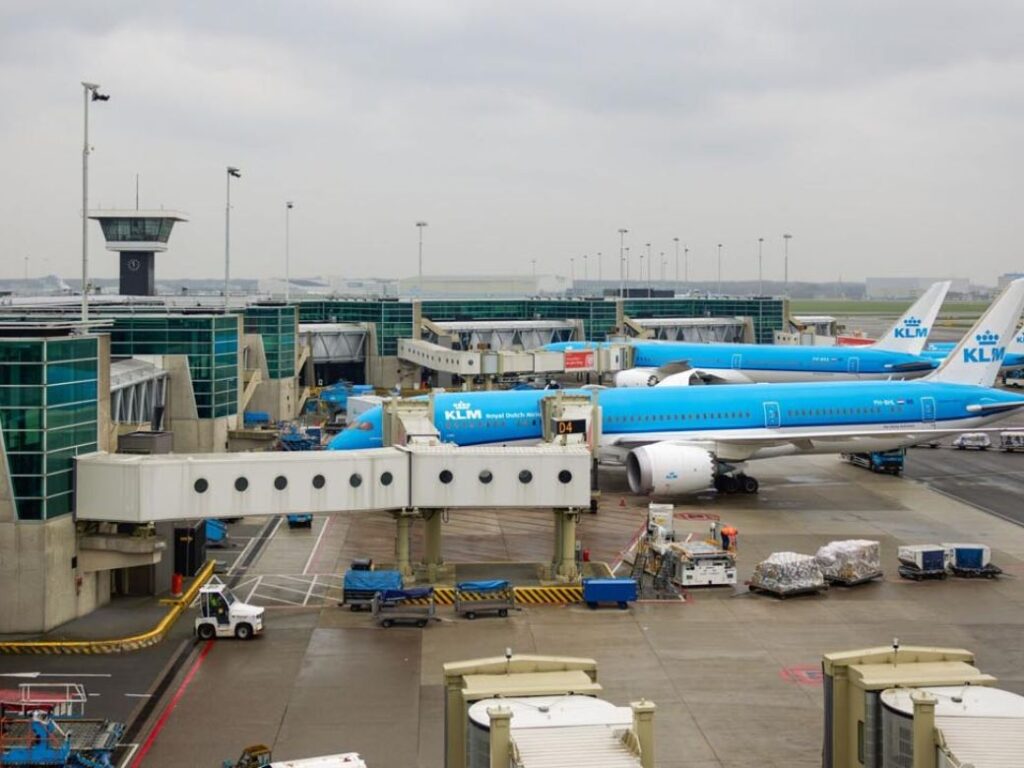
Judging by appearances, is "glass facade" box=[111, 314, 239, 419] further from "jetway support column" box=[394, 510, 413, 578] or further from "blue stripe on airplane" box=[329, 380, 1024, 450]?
"jetway support column" box=[394, 510, 413, 578]

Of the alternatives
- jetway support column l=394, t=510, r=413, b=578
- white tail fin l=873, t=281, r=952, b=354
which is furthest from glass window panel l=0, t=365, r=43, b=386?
white tail fin l=873, t=281, r=952, b=354

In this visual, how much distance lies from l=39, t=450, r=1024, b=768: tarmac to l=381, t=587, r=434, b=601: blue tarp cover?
39.4 inches

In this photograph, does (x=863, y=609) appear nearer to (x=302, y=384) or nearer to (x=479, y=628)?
(x=479, y=628)

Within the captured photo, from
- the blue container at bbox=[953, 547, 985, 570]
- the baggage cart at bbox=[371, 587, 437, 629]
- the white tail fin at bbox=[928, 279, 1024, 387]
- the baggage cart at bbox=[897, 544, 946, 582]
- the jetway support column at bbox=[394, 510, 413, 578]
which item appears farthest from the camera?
the white tail fin at bbox=[928, 279, 1024, 387]

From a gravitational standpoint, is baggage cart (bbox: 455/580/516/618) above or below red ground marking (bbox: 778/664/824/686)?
above

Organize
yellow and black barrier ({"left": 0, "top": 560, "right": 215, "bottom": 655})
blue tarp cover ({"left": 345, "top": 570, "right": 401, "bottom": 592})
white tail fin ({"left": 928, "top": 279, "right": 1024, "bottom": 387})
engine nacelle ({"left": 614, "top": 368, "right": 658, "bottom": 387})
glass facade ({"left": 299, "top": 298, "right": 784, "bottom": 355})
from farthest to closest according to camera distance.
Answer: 1. glass facade ({"left": 299, "top": 298, "right": 784, "bottom": 355})
2. engine nacelle ({"left": 614, "top": 368, "right": 658, "bottom": 387})
3. white tail fin ({"left": 928, "top": 279, "right": 1024, "bottom": 387})
4. blue tarp cover ({"left": 345, "top": 570, "right": 401, "bottom": 592})
5. yellow and black barrier ({"left": 0, "top": 560, "right": 215, "bottom": 655})

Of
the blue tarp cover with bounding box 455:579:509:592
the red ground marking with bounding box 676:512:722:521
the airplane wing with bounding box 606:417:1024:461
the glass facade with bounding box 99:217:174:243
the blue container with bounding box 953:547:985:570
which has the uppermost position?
the glass facade with bounding box 99:217:174:243

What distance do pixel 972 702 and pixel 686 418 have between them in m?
43.4

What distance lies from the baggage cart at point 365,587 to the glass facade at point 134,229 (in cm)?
7948

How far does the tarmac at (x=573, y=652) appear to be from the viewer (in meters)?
30.2

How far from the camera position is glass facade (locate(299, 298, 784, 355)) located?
117m

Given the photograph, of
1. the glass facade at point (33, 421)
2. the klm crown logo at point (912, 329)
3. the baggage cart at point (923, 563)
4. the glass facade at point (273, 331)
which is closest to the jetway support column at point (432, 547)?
the glass facade at point (33, 421)

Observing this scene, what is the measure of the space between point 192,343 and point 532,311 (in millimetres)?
72497

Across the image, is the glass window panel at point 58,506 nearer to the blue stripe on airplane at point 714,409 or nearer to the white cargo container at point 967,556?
the blue stripe on airplane at point 714,409
